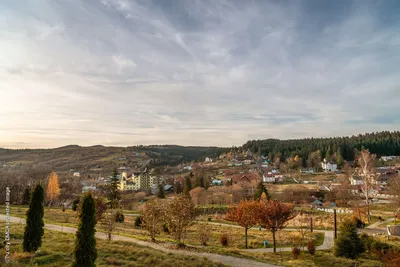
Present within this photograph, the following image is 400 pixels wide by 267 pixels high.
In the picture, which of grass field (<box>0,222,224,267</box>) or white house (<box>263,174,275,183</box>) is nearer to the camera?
grass field (<box>0,222,224,267</box>)

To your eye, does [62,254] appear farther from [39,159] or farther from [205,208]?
[39,159]

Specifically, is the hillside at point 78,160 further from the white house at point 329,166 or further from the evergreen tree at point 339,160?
the evergreen tree at point 339,160

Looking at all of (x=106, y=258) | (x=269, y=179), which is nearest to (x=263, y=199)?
(x=106, y=258)

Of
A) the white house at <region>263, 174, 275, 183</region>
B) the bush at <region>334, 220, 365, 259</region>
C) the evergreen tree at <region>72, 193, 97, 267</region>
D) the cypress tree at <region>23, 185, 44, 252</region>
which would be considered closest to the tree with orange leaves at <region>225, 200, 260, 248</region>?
the bush at <region>334, 220, 365, 259</region>

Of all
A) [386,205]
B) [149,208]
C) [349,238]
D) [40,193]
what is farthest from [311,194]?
[40,193]

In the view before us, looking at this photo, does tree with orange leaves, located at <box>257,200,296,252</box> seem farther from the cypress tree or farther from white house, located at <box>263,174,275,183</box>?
white house, located at <box>263,174,275,183</box>

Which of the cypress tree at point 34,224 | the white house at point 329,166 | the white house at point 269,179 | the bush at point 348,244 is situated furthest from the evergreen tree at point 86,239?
the white house at point 329,166
